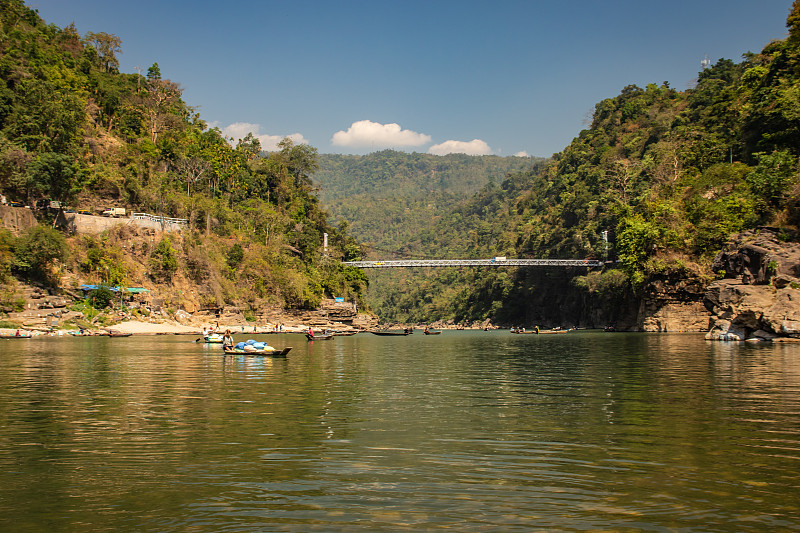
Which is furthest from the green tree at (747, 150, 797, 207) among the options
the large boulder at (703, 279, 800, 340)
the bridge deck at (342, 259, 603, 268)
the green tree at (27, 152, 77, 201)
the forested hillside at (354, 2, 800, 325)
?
the green tree at (27, 152, 77, 201)

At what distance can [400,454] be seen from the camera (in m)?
9.91

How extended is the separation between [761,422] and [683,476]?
495 centimetres

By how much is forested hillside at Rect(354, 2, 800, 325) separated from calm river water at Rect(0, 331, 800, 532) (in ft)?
112

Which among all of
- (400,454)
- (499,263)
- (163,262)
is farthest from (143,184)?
(400,454)

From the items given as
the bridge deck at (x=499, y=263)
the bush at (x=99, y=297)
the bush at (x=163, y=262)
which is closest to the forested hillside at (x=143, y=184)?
the bush at (x=163, y=262)

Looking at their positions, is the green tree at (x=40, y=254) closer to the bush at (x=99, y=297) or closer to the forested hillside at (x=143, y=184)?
the forested hillside at (x=143, y=184)

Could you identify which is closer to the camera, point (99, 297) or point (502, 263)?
point (99, 297)

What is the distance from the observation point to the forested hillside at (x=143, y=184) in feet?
173

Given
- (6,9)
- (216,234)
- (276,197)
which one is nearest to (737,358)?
(216,234)

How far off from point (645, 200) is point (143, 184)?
57.6 m

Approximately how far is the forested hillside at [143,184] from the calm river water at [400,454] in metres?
38.7

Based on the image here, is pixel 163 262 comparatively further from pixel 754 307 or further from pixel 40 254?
pixel 754 307

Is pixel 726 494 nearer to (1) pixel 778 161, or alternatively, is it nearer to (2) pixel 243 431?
(2) pixel 243 431

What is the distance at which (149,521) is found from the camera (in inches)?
269
